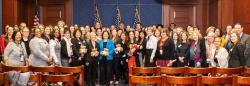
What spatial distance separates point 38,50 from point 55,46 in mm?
634

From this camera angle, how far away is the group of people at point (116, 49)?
780 cm

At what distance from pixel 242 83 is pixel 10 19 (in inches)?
379

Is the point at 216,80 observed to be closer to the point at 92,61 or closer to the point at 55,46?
the point at 55,46

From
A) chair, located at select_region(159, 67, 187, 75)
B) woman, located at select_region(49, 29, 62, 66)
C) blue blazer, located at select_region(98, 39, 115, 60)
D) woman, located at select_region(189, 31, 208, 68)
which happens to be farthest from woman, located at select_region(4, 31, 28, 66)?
woman, located at select_region(189, 31, 208, 68)

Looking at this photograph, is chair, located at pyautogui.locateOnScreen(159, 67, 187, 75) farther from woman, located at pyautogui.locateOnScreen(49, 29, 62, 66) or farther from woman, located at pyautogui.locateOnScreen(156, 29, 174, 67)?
woman, located at pyautogui.locateOnScreen(49, 29, 62, 66)

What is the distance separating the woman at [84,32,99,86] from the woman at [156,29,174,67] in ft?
4.78

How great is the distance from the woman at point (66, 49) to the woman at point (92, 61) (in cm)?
48

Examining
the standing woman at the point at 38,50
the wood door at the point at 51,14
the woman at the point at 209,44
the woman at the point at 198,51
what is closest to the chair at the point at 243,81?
the woman at the point at 209,44

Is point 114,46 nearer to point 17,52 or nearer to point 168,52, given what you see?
point 168,52

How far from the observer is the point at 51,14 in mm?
15094

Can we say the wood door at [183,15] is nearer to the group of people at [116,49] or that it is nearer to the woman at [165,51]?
the group of people at [116,49]

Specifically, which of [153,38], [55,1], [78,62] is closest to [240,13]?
[153,38]

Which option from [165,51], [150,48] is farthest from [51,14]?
[165,51]

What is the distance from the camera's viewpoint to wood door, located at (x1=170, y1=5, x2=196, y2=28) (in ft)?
49.5
